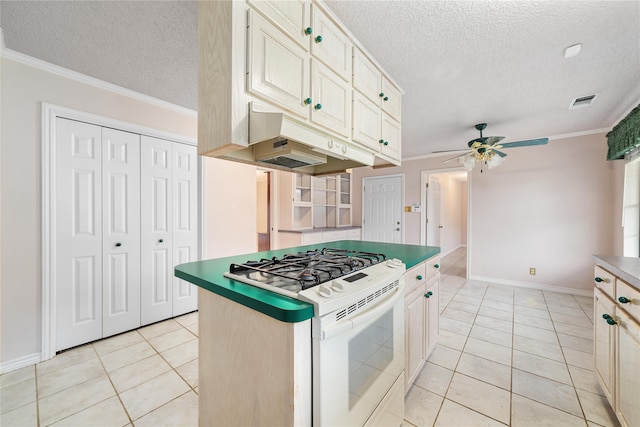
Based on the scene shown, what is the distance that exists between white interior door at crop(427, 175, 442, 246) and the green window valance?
2445mm

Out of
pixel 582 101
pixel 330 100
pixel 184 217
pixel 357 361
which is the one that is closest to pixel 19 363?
pixel 184 217

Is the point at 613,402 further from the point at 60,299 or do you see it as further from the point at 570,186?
the point at 60,299

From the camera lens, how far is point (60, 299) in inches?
82.6

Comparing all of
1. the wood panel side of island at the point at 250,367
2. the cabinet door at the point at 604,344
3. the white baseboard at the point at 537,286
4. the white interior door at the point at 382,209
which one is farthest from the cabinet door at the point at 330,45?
the white baseboard at the point at 537,286

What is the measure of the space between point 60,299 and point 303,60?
8.92ft

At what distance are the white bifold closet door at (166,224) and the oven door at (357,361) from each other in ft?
8.14

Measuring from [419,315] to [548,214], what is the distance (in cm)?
363

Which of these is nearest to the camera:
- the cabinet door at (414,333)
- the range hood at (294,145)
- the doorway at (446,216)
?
the range hood at (294,145)

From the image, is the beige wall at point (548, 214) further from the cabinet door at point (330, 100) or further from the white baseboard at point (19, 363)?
the white baseboard at point (19, 363)

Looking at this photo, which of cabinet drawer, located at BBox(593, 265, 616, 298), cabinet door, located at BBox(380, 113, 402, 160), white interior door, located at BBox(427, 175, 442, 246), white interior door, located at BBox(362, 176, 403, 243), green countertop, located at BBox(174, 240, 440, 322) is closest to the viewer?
green countertop, located at BBox(174, 240, 440, 322)

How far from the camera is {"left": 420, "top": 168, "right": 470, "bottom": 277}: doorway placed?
5.00 meters

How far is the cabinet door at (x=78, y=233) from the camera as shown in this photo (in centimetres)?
210

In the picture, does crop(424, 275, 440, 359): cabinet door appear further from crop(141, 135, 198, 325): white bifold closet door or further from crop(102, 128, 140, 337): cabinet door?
crop(102, 128, 140, 337): cabinet door

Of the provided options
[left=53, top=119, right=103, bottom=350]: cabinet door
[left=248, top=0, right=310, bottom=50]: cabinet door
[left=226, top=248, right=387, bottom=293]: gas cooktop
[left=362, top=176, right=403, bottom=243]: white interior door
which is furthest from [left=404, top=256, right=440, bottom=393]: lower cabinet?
[left=362, top=176, right=403, bottom=243]: white interior door
